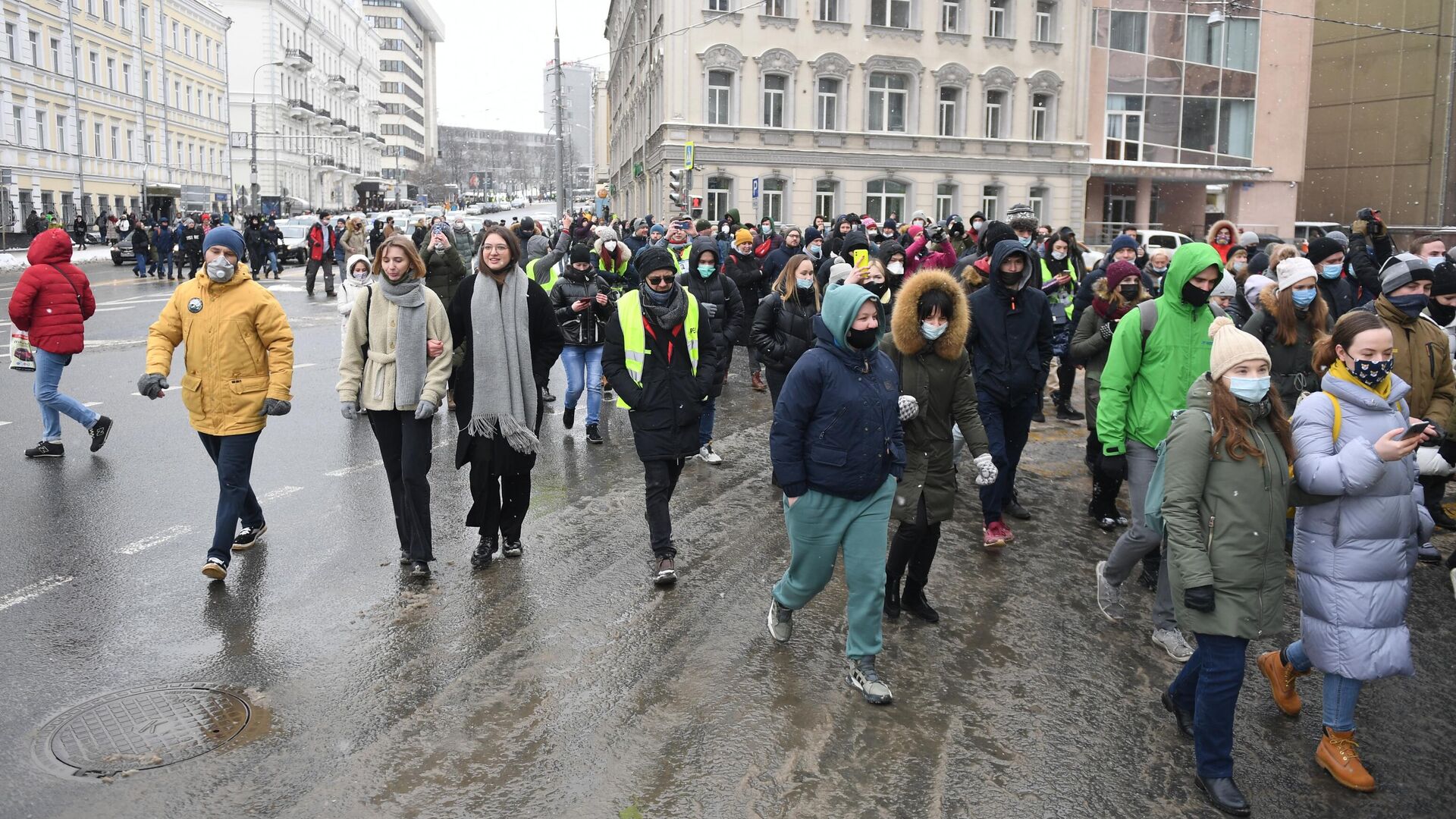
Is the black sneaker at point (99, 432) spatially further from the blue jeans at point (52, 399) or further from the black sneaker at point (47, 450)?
the black sneaker at point (47, 450)

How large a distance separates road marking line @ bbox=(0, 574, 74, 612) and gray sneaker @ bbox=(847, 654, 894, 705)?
14.5ft

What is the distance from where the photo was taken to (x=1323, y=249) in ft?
26.0

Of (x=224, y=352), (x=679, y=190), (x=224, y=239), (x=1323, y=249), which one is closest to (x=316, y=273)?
(x=679, y=190)

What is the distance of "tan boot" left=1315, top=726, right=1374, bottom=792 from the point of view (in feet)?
13.9

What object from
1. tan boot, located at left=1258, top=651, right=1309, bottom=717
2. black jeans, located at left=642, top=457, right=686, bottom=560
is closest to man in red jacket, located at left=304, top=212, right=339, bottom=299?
black jeans, located at left=642, top=457, right=686, bottom=560

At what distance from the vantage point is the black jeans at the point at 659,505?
21.0 feet

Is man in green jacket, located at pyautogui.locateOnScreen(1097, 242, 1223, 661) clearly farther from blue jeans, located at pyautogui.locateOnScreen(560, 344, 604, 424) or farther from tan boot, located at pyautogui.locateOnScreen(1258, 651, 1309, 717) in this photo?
blue jeans, located at pyautogui.locateOnScreen(560, 344, 604, 424)

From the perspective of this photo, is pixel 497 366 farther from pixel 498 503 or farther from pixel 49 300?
pixel 49 300

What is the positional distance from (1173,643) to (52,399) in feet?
29.0

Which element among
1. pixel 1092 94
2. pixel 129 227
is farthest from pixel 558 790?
pixel 1092 94

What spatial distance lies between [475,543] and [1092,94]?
143 ft

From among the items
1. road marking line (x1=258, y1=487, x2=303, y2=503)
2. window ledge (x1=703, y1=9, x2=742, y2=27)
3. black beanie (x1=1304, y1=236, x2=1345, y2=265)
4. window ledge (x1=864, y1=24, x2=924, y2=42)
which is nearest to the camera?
black beanie (x1=1304, y1=236, x2=1345, y2=265)

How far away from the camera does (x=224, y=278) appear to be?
6.32 meters

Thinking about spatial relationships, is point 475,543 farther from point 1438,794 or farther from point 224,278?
point 1438,794
